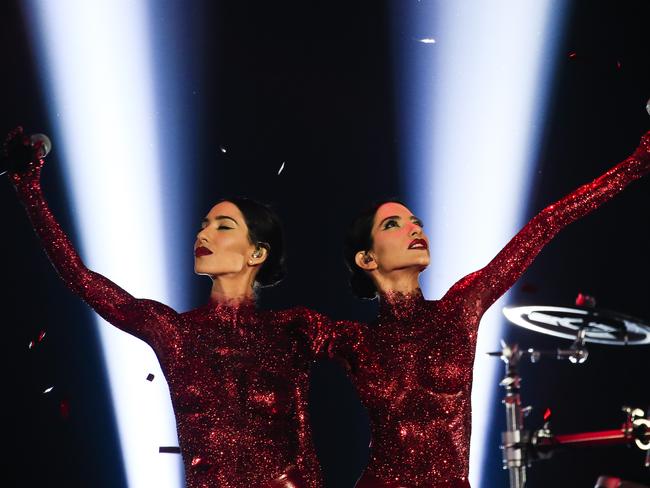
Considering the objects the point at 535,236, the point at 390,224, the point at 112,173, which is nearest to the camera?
the point at 535,236

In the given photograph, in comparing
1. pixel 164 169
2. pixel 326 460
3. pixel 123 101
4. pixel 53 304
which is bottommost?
pixel 326 460

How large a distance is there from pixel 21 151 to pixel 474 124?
1.64m

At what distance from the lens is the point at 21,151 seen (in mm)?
3092

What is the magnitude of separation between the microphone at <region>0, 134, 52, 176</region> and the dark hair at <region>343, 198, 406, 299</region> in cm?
103

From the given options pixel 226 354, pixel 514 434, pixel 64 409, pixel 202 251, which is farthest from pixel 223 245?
pixel 514 434

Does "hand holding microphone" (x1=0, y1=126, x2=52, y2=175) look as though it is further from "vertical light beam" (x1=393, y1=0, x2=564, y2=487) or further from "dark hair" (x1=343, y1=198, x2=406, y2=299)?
"vertical light beam" (x1=393, y1=0, x2=564, y2=487)

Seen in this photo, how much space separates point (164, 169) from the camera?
3768mm

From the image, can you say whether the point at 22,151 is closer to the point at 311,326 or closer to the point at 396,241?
the point at 311,326

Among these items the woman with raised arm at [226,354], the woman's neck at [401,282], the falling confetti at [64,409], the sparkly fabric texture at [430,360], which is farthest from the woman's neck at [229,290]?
the falling confetti at [64,409]

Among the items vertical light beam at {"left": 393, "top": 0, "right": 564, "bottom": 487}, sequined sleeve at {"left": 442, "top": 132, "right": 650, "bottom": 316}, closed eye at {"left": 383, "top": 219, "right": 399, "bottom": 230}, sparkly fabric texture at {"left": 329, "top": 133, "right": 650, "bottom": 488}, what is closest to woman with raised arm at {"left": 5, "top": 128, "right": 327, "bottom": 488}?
sparkly fabric texture at {"left": 329, "top": 133, "right": 650, "bottom": 488}

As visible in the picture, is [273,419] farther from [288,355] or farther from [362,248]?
[362,248]

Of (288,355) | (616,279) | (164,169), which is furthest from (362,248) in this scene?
(616,279)

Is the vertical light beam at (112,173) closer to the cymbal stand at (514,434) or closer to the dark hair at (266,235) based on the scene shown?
the dark hair at (266,235)

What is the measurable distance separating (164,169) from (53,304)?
0.65m
